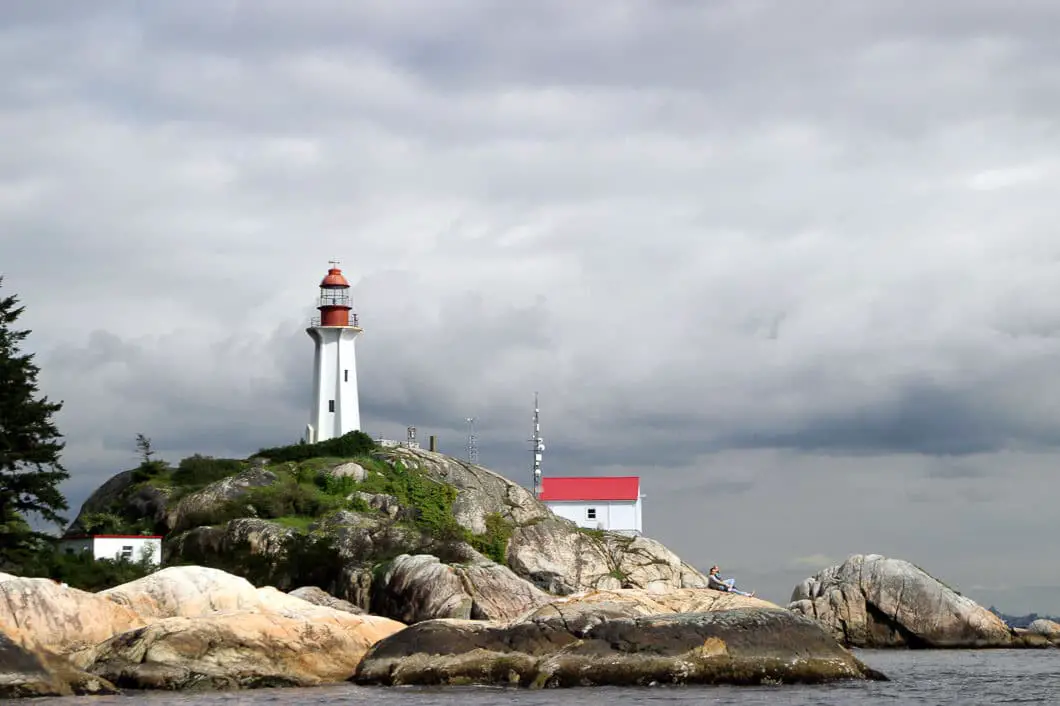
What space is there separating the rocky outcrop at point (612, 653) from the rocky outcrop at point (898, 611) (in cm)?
2246

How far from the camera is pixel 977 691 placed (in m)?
34.1

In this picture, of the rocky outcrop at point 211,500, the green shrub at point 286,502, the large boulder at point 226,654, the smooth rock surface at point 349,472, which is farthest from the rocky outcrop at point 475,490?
the large boulder at point 226,654

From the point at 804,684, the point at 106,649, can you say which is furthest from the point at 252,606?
the point at 804,684

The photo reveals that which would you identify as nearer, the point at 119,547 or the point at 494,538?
the point at 119,547

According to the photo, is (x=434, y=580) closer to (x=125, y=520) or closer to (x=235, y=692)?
(x=235, y=692)

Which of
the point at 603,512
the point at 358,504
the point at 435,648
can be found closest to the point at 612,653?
the point at 435,648

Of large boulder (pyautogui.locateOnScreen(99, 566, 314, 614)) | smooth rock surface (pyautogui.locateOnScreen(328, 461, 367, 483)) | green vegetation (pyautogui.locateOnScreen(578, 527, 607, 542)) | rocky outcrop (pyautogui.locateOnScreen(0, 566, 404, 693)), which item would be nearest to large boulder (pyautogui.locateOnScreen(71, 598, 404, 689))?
rocky outcrop (pyautogui.locateOnScreen(0, 566, 404, 693))

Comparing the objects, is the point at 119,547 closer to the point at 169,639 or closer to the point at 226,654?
the point at 169,639

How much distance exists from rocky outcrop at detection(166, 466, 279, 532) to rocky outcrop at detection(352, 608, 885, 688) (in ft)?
75.9

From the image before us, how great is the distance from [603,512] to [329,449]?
2164 cm

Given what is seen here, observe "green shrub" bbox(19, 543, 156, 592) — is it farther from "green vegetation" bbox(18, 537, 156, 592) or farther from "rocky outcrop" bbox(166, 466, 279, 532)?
"rocky outcrop" bbox(166, 466, 279, 532)

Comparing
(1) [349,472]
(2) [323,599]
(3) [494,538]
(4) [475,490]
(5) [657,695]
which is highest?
(1) [349,472]

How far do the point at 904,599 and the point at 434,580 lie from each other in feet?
72.7

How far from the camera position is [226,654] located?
3247cm
